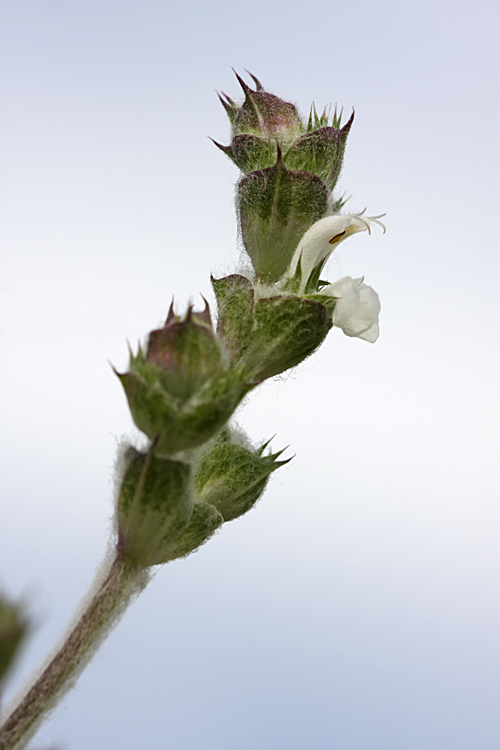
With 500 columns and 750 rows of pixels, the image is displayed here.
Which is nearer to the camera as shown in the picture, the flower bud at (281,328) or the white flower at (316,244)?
the flower bud at (281,328)

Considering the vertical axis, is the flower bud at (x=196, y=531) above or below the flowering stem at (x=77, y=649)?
above

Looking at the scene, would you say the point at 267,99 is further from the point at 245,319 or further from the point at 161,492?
the point at 161,492

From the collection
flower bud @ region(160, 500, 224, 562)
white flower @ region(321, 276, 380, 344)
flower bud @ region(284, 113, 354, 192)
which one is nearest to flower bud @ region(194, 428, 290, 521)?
flower bud @ region(160, 500, 224, 562)

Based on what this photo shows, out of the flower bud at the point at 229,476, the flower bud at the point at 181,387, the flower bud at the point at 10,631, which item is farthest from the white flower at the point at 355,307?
the flower bud at the point at 10,631

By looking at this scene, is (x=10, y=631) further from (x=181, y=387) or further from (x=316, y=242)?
(x=316, y=242)

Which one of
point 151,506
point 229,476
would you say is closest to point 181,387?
point 151,506

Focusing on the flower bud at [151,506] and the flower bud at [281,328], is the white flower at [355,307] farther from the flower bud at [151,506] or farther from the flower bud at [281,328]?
the flower bud at [151,506]

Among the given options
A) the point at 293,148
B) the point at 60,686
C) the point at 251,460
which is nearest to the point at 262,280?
the point at 293,148
